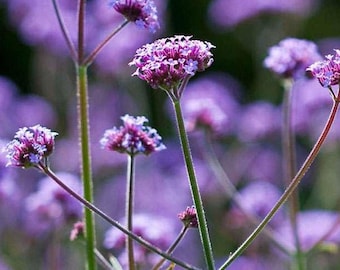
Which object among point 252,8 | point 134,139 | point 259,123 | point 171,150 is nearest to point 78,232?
point 134,139

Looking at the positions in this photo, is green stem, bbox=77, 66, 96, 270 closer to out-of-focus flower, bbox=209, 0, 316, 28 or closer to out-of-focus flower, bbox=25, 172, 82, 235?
out-of-focus flower, bbox=25, 172, 82, 235

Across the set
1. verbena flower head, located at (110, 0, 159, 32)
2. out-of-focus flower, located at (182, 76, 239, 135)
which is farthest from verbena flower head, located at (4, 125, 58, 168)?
out-of-focus flower, located at (182, 76, 239, 135)

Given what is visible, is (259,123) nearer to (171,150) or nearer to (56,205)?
(171,150)

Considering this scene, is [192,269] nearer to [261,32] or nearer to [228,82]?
[261,32]

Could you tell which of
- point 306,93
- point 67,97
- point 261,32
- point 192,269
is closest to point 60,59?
point 67,97

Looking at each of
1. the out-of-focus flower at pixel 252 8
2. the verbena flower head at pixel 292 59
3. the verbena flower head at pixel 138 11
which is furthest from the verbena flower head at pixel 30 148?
the out-of-focus flower at pixel 252 8
